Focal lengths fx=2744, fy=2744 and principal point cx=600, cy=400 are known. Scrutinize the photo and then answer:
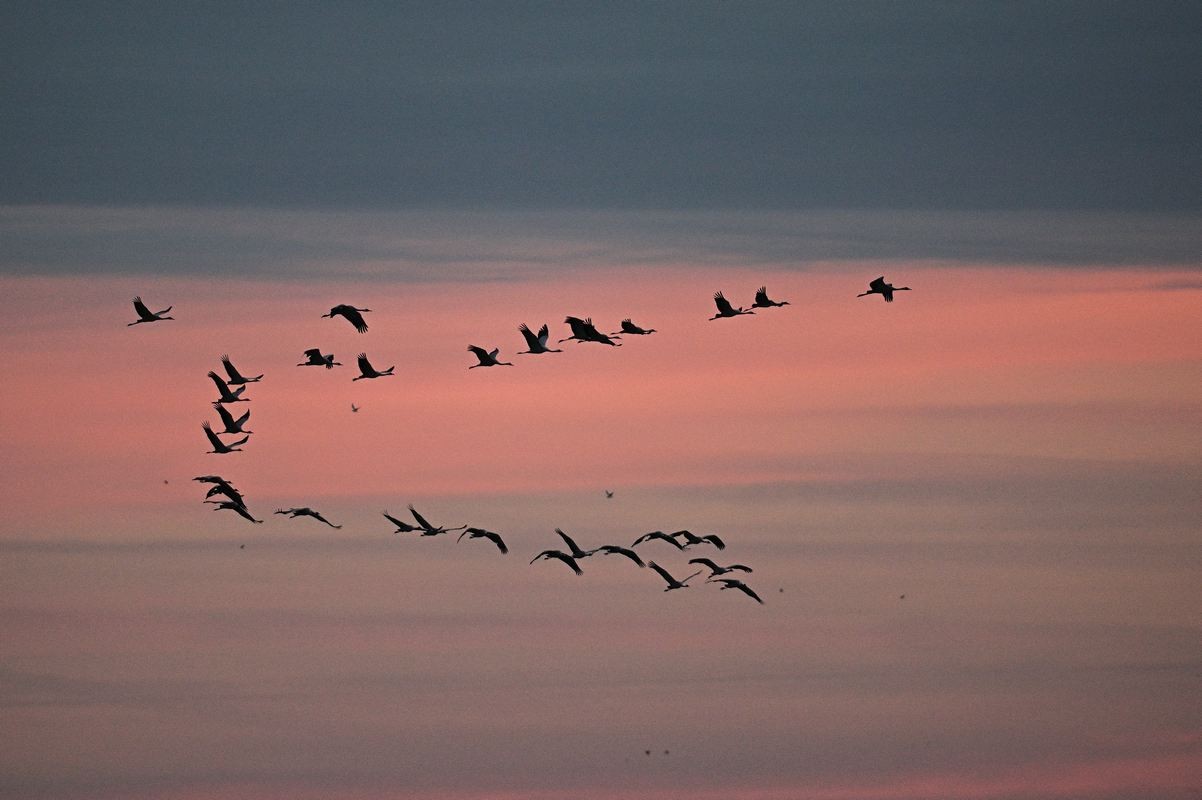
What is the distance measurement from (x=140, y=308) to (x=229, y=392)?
467cm

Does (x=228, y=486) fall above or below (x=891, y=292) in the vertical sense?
below

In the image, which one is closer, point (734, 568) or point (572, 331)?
point (572, 331)

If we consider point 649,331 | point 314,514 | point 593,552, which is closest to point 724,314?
point 649,331

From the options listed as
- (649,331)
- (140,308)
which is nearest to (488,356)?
(649,331)

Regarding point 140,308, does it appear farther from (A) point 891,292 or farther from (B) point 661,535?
(A) point 891,292

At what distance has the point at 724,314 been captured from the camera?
349ft

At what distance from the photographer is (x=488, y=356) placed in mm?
106688

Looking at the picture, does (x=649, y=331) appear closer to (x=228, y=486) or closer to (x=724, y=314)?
(x=724, y=314)

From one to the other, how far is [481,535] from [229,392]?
1137 cm

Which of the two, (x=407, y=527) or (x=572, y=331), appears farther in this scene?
(x=407, y=527)

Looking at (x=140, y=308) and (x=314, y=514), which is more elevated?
(x=140, y=308)

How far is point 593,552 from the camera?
104 metres

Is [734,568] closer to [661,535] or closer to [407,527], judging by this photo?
[661,535]

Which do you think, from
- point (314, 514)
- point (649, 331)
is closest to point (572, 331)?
point (649, 331)
